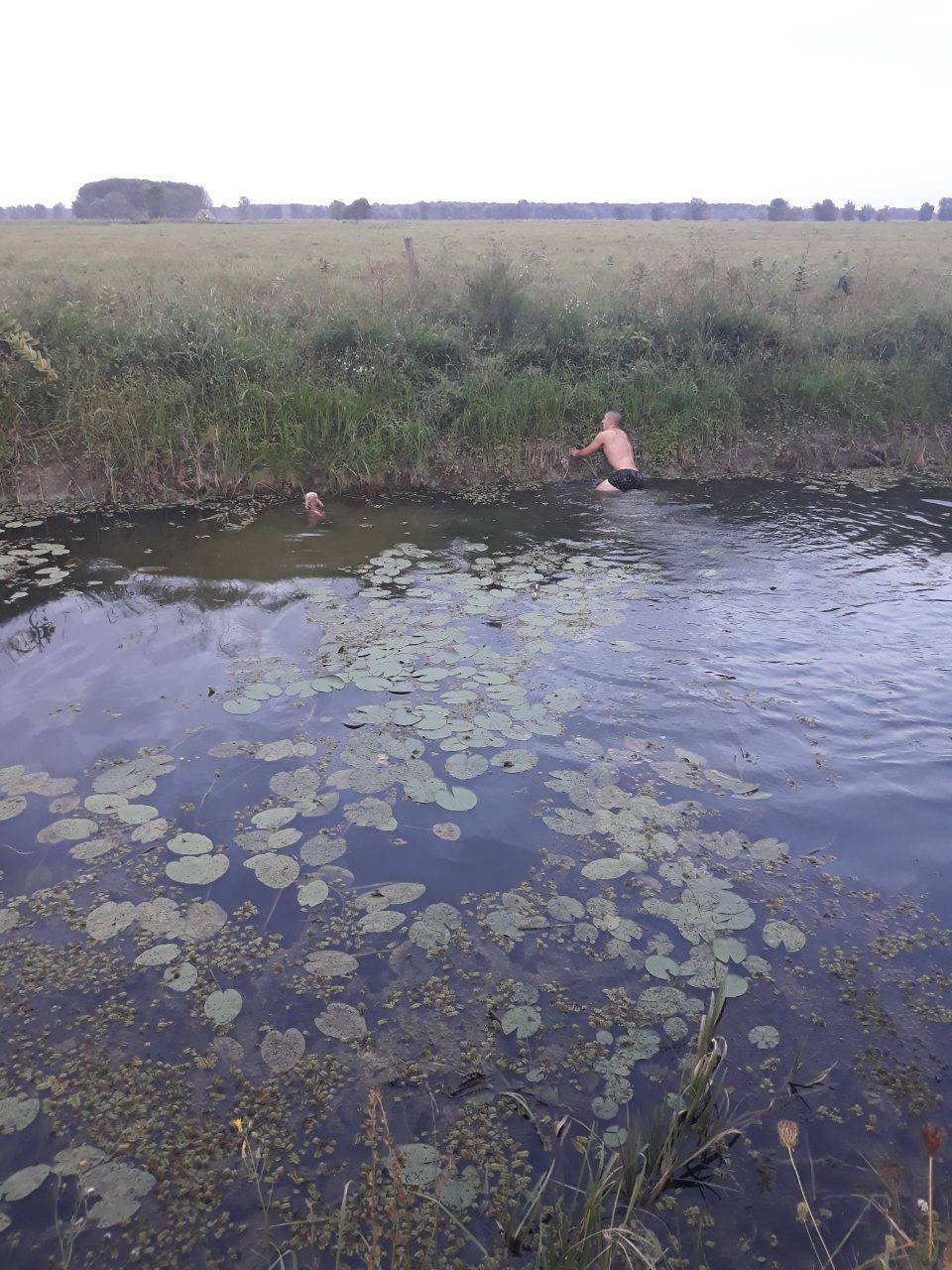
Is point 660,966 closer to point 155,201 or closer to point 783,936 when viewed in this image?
point 783,936

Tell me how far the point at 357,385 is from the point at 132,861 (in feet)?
24.6

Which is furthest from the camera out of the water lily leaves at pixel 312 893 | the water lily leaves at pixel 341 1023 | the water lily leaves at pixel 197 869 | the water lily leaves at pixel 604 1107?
the water lily leaves at pixel 197 869

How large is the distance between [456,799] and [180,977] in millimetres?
1506

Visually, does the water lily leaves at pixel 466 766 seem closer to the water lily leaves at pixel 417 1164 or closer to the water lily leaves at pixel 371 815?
the water lily leaves at pixel 371 815

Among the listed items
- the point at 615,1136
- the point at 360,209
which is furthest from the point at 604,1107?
the point at 360,209

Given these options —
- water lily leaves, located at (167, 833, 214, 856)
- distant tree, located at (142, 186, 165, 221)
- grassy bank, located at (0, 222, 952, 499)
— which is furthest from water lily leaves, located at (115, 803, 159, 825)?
distant tree, located at (142, 186, 165, 221)

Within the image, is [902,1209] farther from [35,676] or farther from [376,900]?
[35,676]

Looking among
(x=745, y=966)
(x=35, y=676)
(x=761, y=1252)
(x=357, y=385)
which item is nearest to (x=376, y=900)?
(x=745, y=966)

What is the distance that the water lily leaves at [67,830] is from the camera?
3.70 m

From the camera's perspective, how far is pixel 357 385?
985 centimetres

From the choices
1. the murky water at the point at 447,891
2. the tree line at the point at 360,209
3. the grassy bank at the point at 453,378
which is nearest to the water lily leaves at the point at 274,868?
the murky water at the point at 447,891

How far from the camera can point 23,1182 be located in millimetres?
2271

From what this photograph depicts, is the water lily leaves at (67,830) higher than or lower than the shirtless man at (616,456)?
lower

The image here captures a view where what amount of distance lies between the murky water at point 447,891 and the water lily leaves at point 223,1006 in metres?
0.01
